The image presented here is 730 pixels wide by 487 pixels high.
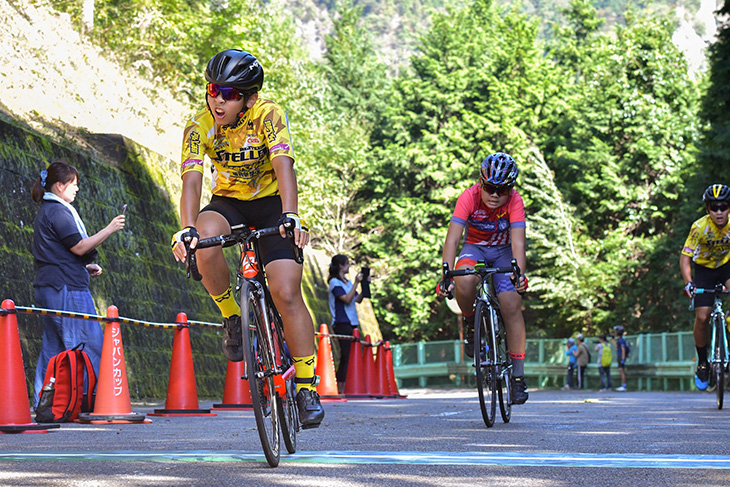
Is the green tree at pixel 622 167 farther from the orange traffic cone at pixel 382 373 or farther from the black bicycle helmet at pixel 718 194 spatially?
the black bicycle helmet at pixel 718 194

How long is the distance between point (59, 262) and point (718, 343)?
643 cm

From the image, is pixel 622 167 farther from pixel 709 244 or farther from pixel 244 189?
pixel 244 189

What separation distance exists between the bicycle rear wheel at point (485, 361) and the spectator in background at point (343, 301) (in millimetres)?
6999

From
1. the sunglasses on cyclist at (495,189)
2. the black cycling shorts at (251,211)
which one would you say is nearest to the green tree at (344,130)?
the sunglasses on cyclist at (495,189)

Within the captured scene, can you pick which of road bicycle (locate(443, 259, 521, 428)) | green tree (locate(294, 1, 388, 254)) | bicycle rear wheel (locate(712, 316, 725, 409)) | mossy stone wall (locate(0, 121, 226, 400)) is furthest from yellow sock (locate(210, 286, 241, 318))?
green tree (locate(294, 1, 388, 254))

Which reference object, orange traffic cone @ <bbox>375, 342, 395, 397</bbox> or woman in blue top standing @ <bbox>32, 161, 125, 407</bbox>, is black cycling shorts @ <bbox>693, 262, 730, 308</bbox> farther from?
orange traffic cone @ <bbox>375, 342, 395, 397</bbox>

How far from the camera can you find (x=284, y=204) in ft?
18.2

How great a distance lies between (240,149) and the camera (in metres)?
5.88

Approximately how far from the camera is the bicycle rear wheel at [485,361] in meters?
8.16

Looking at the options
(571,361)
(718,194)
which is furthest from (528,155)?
(718,194)

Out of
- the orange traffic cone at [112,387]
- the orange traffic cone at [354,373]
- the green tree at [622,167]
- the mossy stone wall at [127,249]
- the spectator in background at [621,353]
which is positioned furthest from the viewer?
the green tree at [622,167]

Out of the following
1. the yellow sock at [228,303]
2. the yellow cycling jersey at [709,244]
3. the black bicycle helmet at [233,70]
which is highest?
the black bicycle helmet at [233,70]

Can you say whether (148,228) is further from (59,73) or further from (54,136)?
(59,73)

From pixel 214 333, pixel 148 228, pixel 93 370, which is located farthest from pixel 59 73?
pixel 93 370
